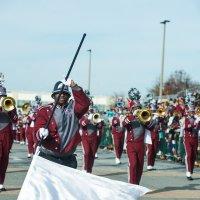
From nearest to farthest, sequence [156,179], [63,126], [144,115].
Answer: [63,126] < [144,115] < [156,179]

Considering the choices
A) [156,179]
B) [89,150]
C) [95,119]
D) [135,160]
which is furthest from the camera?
[95,119]

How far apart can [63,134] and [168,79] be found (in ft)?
202

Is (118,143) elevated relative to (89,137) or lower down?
lower down

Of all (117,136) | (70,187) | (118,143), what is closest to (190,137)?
(118,143)

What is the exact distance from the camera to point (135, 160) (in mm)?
12594

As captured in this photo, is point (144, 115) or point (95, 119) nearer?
point (144, 115)

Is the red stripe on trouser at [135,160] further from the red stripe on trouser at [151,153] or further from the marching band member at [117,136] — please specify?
the marching band member at [117,136]

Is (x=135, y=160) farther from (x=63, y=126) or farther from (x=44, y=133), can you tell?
(x=44, y=133)

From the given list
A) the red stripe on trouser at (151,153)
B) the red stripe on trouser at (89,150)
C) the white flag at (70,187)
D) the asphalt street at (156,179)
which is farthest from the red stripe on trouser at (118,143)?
the white flag at (70,187)

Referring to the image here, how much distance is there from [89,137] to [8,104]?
5277mm

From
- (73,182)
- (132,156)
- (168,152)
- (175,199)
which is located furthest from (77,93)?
(168,152)

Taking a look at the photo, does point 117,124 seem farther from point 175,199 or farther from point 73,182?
point 73,182

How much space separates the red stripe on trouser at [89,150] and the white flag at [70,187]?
9.29 metres

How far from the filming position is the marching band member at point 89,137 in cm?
→ 1574
